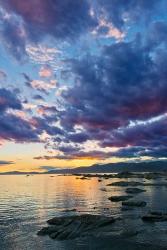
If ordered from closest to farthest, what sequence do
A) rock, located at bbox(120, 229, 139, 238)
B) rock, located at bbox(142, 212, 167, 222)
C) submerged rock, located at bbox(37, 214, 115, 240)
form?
submerged rock, located at bbox(37, 214, 115, 240), rock, located at bbox(120, 229, 139, 238), rock, located at bbox(142, 212, 167, 222)

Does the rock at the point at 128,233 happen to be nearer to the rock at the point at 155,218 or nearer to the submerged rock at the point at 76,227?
the submerged rock at the point at 76,227

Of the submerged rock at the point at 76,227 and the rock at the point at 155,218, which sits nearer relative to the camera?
the submerged rock at the point at 76,227

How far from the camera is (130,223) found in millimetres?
66500

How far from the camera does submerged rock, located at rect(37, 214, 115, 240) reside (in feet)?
182

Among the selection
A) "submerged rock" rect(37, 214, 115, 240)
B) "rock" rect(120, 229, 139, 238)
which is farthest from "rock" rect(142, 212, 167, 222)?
"rock" rect(120, 229, 139, 238)

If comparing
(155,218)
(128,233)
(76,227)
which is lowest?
(128,233)

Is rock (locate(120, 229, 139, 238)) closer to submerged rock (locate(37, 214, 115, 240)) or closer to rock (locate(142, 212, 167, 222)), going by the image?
submerged rock (locate(37, 214, 115, 240))

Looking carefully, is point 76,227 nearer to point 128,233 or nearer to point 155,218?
point 128,233

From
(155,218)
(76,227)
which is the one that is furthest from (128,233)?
(155,218)

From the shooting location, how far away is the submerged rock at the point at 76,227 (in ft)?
182

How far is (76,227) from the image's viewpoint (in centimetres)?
5859

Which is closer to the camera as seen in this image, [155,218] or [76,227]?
[76,227]

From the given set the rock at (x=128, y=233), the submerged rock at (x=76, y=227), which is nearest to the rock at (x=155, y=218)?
the submerged rock at (x=76, y=227)

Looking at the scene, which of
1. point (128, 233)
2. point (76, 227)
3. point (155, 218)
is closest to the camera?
point (128, 233)
